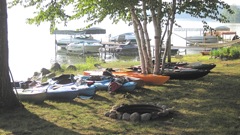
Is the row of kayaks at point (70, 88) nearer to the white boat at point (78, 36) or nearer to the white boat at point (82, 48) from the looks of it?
the white boat at point (82, 48)

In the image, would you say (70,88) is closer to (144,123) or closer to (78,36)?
(144,123)

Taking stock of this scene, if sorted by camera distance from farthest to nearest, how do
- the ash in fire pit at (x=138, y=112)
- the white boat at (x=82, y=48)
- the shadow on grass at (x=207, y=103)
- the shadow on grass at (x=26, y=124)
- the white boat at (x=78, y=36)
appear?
1. the white boat at (x=78, y=36)
2. the white boat at (x=82, y=48)
3. the ash in fire pit at (x=138, y=112)
4. the shadow on grass at (x=207, y=103)
5. the shadow on grass at (x=26, y=124)

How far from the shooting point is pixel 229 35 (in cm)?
3062

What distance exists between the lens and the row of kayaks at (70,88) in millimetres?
7461

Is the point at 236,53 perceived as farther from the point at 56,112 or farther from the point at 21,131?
the point at 21,131

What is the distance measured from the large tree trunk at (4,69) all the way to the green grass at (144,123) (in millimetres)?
217

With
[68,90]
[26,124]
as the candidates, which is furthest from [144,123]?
[68,90]

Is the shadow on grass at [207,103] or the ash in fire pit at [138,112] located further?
the ash in fire pit at [138,112]

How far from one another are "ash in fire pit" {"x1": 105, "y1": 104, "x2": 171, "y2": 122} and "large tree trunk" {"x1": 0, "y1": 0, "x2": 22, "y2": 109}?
6.01 feet

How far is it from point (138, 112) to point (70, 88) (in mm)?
2290

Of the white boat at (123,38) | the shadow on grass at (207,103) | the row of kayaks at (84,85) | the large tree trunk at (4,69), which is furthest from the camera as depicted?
the white boat at (123,38)

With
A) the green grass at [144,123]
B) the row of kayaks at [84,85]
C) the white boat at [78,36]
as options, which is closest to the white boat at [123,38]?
the white boat at [78,36]

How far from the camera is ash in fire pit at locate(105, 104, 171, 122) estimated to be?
5.71m

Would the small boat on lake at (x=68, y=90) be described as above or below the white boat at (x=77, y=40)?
below
